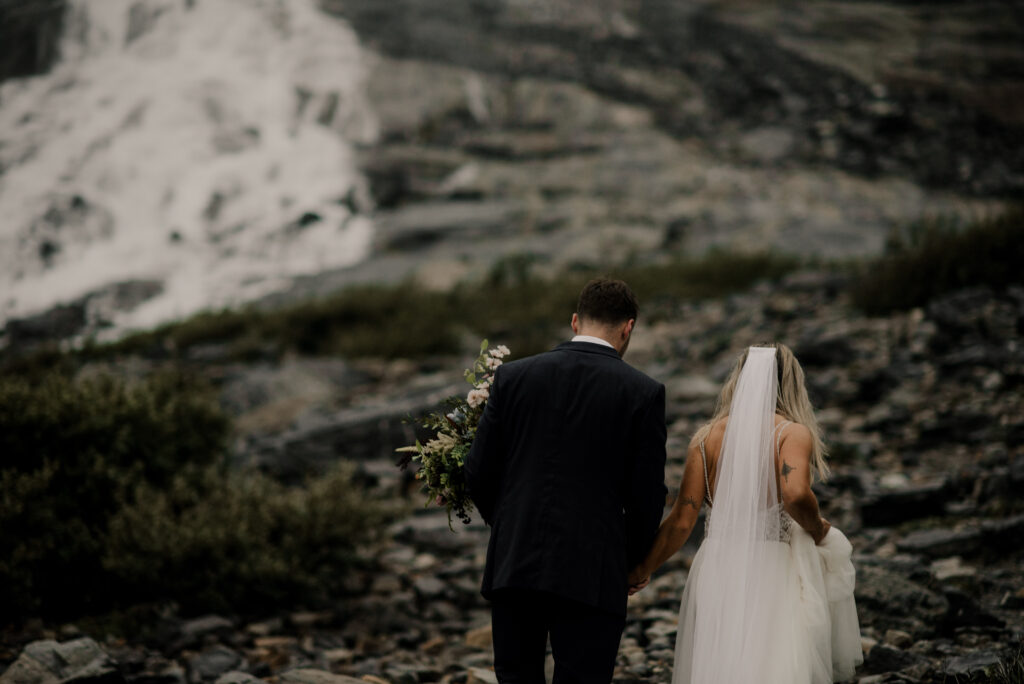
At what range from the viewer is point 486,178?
97.7 feet

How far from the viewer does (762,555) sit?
11.4 feet

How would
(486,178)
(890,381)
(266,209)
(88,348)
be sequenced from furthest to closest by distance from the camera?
(486,178) < (266,209) < (88,348) < (890,381)

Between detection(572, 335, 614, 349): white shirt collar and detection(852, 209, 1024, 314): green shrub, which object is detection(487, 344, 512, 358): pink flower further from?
detection(852, 209, 1024, 314): green shrub

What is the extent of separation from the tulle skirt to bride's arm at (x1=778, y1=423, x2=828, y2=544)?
0.14m

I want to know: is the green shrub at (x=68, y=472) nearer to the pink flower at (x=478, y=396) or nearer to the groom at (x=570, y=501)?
the pink flower at (x=478, y=396)

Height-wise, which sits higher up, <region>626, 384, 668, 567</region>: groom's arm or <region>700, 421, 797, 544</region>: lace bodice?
<region>626, 384, 668, 567</region>: groom's arm

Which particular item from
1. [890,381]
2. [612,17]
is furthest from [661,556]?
[612,17]

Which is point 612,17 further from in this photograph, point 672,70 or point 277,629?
point 277,629

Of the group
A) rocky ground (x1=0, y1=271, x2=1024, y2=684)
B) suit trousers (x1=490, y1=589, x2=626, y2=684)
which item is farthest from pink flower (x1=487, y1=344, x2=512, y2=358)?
rocky ground (x1=0, y1=271, x2=1024, y2=684)

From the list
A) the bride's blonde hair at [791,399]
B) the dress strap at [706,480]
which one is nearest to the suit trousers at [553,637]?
the dress strap at [706,480]

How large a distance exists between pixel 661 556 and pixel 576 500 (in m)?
0.63

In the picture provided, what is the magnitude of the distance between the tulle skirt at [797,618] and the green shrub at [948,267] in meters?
9.52

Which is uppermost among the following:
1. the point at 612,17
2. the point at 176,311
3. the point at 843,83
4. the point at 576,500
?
the point at 612,17

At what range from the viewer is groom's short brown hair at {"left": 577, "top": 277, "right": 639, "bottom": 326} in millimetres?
3215
